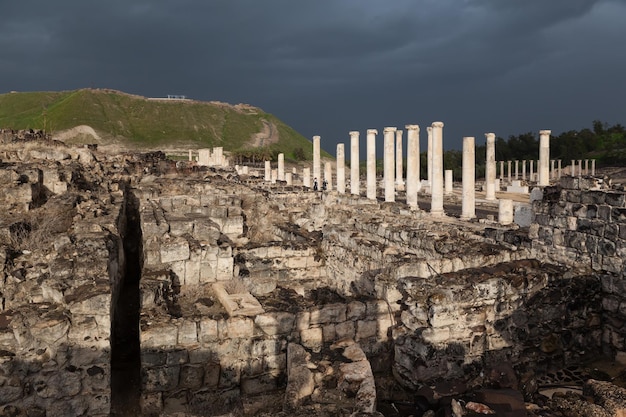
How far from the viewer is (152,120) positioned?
100562mm

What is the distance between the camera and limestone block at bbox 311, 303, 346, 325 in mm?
6973

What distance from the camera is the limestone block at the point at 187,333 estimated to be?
253 inches

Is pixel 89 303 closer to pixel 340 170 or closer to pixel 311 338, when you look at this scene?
pixel 311 338

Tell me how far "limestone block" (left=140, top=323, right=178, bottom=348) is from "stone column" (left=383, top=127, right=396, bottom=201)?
20.2 metres

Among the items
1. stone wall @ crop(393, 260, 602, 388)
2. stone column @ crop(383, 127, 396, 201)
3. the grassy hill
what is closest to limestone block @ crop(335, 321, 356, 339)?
stone wall @ crop(393, 260, 602, 388)

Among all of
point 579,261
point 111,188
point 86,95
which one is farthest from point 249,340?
point 86,95

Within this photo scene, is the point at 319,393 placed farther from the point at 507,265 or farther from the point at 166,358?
the point at 507,265

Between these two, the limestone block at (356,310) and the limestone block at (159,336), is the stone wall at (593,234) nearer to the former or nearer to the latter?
the limestone block at (356,310)

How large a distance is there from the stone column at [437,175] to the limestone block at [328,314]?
13.7m

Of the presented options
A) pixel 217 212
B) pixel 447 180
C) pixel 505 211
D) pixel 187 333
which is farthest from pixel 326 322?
pixel 447 180

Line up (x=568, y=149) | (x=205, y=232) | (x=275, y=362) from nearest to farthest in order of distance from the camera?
(x=275, y=362) < (x=205, y=232) < (x=568, y=149)

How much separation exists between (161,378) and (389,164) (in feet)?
71.6

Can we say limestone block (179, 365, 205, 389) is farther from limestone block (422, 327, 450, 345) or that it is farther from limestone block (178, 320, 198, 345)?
limestone block (422, 327, 450, 345)

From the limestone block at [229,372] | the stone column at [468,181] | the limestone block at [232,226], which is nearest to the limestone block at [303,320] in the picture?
the limestone block at [229,372]
